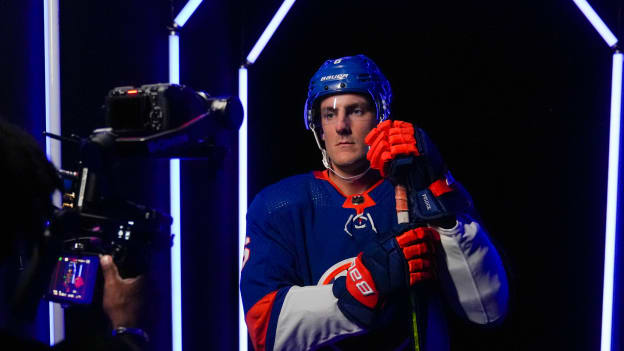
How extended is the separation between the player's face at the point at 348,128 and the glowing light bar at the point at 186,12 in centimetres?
87

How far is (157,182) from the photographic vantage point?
2086mm

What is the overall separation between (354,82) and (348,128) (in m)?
0.17

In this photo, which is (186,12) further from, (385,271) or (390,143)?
(385,271)

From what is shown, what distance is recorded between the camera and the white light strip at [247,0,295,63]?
2.36 metres

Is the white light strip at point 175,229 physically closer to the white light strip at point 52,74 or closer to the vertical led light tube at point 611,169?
the white light strip at point 52,74

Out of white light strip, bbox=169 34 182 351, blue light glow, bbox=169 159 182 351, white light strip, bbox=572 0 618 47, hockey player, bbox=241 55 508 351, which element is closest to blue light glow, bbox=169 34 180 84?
white light strip, bbox=169 34 182 351

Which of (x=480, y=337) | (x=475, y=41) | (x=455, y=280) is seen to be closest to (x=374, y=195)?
(x=455, y=280)

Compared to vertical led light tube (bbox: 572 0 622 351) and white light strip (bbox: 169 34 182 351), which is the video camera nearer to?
white light strip (bbox: 169 34 182 351)

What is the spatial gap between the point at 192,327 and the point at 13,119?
51.9 inches

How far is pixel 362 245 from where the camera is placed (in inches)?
60.6

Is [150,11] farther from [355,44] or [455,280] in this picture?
[455,280]

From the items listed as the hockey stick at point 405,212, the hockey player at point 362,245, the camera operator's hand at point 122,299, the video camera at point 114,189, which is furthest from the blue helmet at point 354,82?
the camera operator's hand at point 122,299

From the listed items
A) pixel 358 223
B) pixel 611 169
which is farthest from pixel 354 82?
pixel 611 169

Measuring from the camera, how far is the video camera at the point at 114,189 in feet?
3.22
